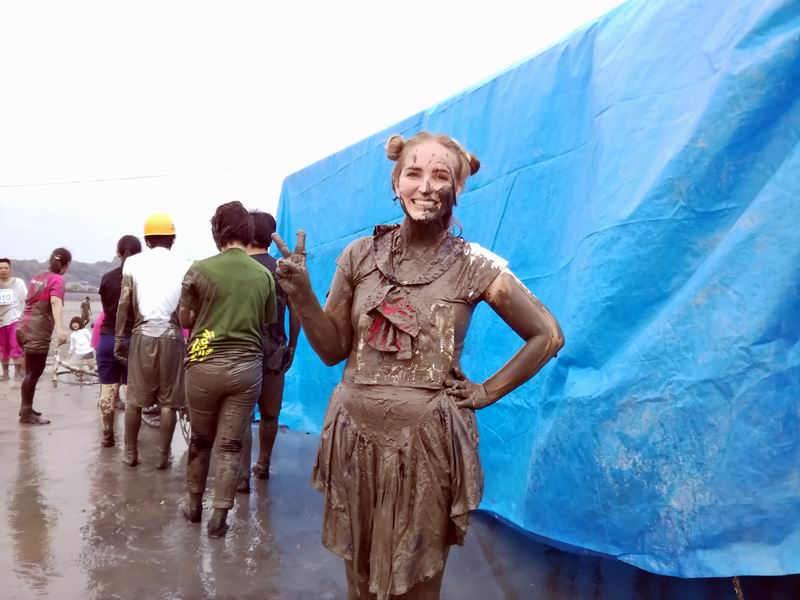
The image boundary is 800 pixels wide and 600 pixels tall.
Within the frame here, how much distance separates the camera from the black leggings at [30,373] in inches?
242

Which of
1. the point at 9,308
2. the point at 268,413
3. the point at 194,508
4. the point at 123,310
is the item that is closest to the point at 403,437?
the point at 194,508

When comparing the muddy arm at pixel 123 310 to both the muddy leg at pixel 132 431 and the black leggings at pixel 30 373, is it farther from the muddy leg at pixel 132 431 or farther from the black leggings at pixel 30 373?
the black leggings at pixel 30 373

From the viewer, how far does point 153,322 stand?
4.47 m

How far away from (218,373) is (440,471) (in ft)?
6.64

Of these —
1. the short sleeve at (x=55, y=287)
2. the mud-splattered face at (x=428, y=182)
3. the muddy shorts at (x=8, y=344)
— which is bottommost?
the muddy shorts at (x=8, y=344)

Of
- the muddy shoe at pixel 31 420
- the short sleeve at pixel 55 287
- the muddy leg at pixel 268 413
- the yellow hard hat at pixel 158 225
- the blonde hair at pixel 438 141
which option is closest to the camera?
the blonde hair at pixel 438 141

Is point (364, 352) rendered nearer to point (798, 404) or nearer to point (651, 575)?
point (798, 404)

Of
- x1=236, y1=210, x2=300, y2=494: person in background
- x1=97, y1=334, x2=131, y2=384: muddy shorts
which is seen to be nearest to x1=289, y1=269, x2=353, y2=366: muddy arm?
x1=236, y1=210, x2=300, y2=494: person in background

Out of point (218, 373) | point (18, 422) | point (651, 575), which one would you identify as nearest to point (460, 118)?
point (218, 373)

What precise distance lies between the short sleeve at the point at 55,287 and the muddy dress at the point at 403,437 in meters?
5.35

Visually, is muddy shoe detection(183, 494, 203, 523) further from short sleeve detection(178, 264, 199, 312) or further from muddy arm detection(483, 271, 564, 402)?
muddy arm detection(483, 271, 564, 402)

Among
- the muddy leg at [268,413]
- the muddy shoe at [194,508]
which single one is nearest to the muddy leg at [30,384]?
the muddy leg at [268,413]

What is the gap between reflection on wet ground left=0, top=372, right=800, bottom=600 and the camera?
9.56 feet

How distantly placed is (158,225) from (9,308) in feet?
17.6
